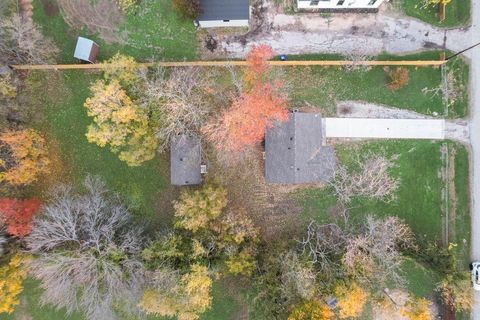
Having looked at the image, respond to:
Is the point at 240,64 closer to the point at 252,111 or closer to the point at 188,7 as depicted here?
the point at 252,111

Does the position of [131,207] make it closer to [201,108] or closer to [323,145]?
[201,108]

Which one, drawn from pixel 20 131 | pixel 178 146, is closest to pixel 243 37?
pixel 178 146

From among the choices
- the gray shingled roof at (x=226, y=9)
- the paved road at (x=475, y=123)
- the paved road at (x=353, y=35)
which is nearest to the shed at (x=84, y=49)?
the gray shingled roof at (x=226, y=9)

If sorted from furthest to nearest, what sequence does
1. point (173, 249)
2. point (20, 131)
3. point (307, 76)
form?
point (307, 76) < point (20, 131) < point (173, 249)

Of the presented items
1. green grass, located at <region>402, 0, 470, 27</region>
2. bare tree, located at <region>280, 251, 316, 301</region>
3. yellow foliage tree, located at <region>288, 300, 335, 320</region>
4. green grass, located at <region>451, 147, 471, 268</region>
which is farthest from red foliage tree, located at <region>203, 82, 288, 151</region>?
green grass, located at <region>451, 147, 471, 268</region>

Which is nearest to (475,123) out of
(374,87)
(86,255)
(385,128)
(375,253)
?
(385,128)

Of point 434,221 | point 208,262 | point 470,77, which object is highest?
point 470,77
